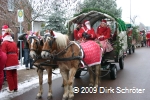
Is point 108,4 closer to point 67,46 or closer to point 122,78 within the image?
point 122,78

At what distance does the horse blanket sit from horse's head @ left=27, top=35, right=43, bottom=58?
1375 millimetres

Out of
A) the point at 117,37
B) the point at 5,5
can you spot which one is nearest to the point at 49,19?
the point at 5,5

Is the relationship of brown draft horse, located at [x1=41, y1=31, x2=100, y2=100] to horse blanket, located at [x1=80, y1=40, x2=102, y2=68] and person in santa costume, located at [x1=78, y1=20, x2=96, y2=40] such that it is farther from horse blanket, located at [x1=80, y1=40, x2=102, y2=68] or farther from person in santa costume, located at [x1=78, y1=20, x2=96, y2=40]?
person in santa costume, located at [x1=78, y1=20, x2=96, y2=40]

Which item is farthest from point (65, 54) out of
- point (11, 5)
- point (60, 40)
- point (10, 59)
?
point (11, 5)

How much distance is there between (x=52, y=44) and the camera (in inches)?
215

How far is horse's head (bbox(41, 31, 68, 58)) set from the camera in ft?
17.4

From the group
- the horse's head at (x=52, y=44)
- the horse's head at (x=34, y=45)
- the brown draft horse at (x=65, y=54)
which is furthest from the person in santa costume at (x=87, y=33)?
the horse's head at (x=34, y=45)

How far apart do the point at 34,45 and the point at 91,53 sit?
73.4 inches

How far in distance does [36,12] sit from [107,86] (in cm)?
888

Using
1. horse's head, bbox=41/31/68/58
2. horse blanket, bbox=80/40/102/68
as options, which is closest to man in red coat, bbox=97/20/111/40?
horse blanket, bbox=80/40/102/68

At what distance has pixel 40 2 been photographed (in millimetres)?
14430

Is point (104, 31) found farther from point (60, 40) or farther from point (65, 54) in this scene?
point (60, 40)

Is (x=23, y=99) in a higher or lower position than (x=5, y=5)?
lower

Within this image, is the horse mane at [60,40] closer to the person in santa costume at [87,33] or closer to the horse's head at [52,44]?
the horse's head at [52,44]
